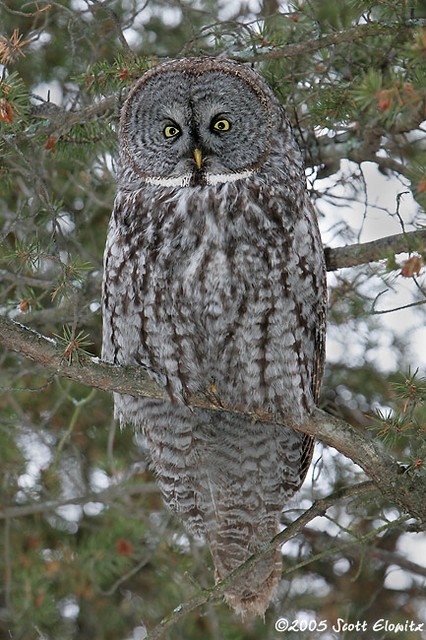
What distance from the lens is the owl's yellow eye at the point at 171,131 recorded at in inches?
129

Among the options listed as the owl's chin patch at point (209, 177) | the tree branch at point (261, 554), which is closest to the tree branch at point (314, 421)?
the tree branch at point (261, 554)

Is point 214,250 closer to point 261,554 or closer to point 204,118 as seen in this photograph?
point 204,118

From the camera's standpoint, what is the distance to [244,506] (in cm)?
376

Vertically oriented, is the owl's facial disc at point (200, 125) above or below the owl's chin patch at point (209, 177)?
above

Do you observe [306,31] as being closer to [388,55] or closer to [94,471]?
[388,55]

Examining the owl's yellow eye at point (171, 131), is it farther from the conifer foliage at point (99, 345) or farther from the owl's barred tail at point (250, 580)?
the owl's barred tail at point (250, 580)

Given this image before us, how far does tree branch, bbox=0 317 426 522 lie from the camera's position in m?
2.64

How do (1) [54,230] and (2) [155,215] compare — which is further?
(2) [155,215]

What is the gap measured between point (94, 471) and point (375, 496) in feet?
5.93

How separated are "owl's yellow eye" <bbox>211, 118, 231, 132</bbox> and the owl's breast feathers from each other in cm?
23

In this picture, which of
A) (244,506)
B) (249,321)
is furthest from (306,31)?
(244,506)

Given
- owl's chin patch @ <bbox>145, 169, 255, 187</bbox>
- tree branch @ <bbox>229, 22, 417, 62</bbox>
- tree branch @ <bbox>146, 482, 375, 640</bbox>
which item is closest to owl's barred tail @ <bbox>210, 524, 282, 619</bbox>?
tree branch @ <bbox>146, 482, 375, 640</bbox>

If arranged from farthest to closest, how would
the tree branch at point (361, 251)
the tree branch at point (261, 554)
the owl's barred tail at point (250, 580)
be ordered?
the owl's barred tail at point (250, 580)
the tree branch at point (361, 251)
the tree branch at point (261, 554)

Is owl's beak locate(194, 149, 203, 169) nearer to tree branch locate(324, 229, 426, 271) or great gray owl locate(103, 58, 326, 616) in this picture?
great gray owl locate(103, 58, 326, 616)
